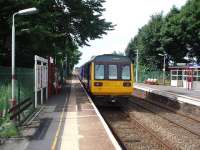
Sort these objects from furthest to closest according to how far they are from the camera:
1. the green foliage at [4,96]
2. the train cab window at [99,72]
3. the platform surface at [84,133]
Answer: the train cab window at [99,72] → the green foliage at [4,96] → the platform surface at [84,133]

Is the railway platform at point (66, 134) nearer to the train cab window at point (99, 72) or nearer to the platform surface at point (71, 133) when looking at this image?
the platform surface at point (71, 133)

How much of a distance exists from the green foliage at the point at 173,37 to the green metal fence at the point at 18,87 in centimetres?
3842

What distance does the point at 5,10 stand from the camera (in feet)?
80.9

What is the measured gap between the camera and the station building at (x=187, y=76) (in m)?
42.3

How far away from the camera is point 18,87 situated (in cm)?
1591

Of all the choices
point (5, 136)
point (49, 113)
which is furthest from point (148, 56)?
point (5, 136)

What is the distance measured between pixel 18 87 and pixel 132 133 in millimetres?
4640

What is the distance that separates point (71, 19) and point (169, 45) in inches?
1272

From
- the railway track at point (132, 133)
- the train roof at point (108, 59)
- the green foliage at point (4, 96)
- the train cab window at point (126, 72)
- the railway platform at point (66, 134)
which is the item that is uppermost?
the train roof at point (108, 59)

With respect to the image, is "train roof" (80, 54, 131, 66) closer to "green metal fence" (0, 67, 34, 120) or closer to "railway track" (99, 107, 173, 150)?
"railway track" (99, 107, 173, 150)

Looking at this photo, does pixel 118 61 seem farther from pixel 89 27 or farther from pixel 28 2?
pixel 89 27

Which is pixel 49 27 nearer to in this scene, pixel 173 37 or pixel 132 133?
pixel 132 133

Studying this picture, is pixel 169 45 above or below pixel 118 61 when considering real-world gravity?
above

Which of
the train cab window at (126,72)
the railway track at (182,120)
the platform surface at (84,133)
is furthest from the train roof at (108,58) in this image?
the platform surface at (84,133)
